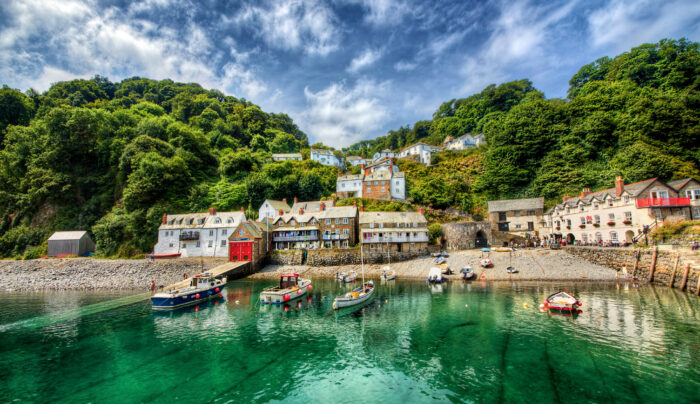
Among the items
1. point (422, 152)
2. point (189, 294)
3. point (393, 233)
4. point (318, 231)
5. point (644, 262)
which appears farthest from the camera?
point (422, 152)

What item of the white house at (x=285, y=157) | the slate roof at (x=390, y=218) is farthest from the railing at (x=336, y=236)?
the white house at (x=285, y=157)

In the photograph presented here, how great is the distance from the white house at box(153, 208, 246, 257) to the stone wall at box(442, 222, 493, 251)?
36783 millimetres

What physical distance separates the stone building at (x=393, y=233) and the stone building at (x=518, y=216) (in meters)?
15.8

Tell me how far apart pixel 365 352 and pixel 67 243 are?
57.2 meters

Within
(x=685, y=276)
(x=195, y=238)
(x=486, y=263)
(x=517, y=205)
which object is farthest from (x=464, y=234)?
(x=195, y=238)

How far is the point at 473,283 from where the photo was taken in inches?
1412

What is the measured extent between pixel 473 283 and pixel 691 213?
90.5 feet

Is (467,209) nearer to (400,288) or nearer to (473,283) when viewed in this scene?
(473,283)

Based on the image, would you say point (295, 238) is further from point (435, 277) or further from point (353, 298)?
point (353, 298)

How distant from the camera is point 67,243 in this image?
1882 inches

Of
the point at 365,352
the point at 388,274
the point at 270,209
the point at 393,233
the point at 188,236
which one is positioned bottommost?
the point at 365,352

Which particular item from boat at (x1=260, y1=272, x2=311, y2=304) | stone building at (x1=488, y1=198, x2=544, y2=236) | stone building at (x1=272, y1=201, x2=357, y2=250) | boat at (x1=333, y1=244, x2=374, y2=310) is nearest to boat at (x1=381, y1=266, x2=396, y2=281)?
stone building at (x1=272, y1=201, x2=357, y2=250)

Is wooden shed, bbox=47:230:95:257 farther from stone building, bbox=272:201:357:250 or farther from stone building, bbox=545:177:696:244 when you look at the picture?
stone building, bbox=545:177:696:244

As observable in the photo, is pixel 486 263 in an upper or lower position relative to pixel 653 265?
lower
